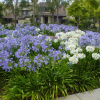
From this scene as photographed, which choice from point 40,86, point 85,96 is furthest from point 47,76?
point 85,96

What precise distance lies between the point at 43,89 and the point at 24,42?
6.39ft

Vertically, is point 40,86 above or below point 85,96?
above

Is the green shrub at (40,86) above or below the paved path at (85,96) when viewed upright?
above

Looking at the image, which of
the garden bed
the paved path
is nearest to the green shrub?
the garden bed

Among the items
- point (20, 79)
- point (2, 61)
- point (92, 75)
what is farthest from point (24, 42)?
point (92, 75)

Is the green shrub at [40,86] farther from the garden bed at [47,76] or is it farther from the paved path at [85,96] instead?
the paved path at [85,96]

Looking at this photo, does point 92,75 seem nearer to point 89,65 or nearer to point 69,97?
point 89,65

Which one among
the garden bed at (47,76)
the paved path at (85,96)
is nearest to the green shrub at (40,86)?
the garden bed at (47,76)

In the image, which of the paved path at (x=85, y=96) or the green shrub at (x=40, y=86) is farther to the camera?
the paved path at (x=85, y=96)

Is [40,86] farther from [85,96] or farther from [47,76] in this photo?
[85,96]

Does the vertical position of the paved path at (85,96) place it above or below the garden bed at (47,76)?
below

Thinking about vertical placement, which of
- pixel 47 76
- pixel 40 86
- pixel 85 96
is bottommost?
pixel 85 96

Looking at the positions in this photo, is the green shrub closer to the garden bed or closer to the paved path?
the garden bed

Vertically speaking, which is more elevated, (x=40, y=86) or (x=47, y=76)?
(x=47, y=76)
